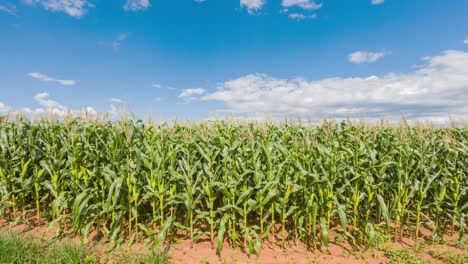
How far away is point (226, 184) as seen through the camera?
15.1 feet

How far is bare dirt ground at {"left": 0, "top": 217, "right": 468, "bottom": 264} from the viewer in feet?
14.8

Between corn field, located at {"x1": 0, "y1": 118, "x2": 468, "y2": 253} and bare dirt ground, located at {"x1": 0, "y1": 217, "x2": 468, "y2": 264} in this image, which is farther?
corn field, located at {"x1": 0, "y1": 118, "x2": 468, "y2": 253}

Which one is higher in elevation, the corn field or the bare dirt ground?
the corn field

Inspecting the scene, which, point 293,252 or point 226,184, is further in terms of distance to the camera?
point 293,252

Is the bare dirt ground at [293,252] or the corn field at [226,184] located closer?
the bare dirt ground at [293,252]

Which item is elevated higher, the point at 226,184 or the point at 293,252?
the point at 226,184

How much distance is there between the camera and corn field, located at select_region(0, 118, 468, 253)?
469 cm

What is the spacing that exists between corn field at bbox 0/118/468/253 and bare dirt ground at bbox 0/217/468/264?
0.55 ft

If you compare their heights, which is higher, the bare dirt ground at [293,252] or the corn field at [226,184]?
the corn field at [226,184]

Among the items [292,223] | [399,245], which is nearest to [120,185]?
[292,223]

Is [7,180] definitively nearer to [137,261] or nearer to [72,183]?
[72,183]

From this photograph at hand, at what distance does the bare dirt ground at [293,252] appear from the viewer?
14.8ft

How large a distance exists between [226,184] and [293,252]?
170 centimetres

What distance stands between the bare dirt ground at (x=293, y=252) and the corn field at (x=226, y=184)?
167 millimetres
